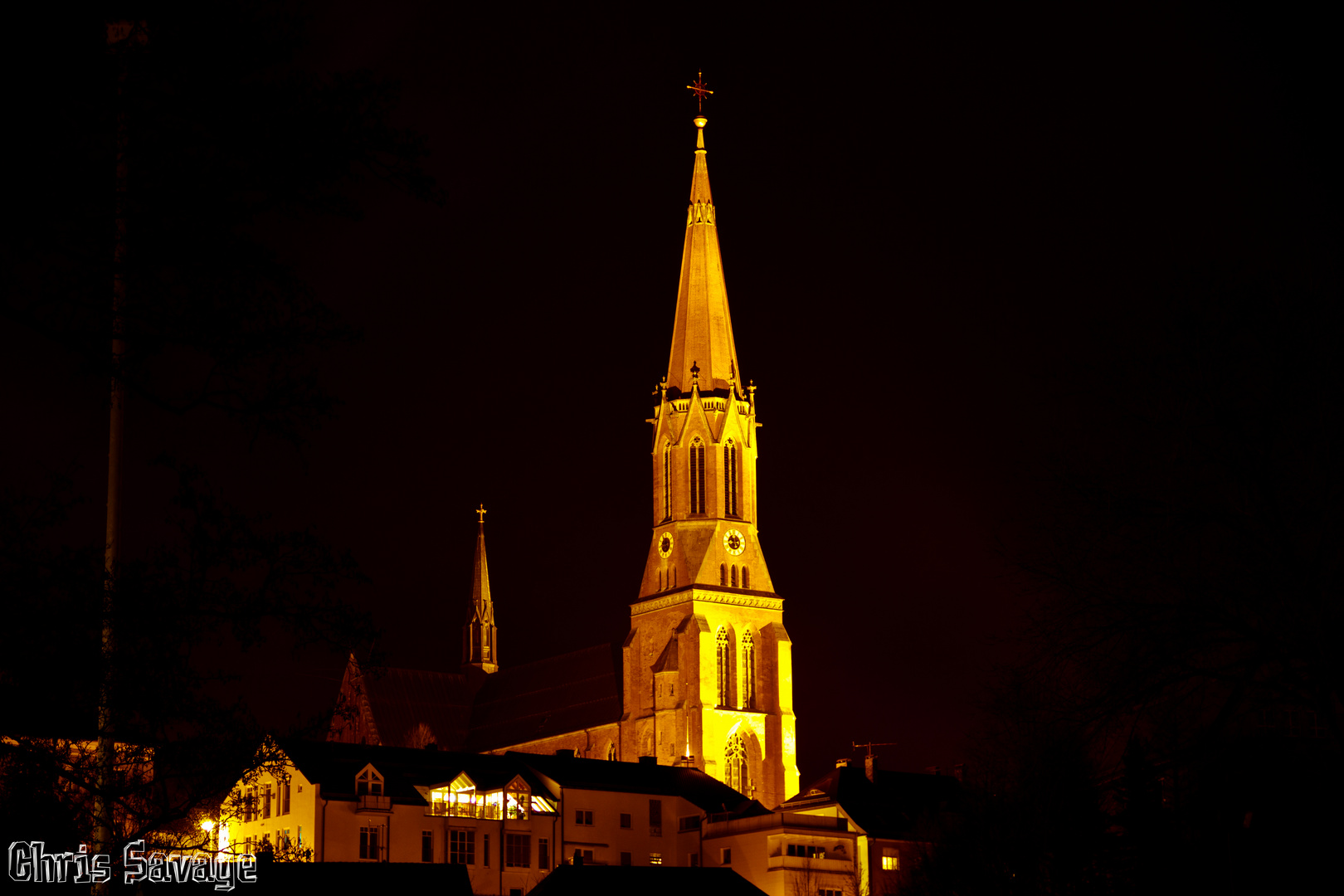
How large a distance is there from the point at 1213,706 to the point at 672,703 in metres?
100

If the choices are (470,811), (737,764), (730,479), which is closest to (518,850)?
(470,811)

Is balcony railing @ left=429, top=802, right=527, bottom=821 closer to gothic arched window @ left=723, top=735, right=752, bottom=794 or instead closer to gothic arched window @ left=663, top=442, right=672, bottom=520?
gothic arched window @ left=723, top=735, right=752, bottom=794

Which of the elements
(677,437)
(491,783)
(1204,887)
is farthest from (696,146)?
(1204,887)

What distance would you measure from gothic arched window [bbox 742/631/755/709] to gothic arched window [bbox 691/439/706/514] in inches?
382

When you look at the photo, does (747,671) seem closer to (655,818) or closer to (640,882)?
(655,818)

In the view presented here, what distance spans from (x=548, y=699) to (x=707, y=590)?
21.1m

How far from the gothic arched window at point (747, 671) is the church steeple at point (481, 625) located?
41.2m

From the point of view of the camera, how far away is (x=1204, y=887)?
26.6 metres

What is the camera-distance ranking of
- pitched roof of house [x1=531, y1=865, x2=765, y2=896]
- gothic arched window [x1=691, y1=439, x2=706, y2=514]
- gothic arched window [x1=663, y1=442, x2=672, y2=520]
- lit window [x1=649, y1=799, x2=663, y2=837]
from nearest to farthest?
1. pitched roof of house [x1=531, y1=865, x2=765, y2=896]
2. lit window [x1=649, y1=799, x2=663, y2=837]
3. gothic arched window [x1=691, y1=439, x2=706, y2=514]
4. gothic arched window [x1=663, y1=442, x2=672, y2=520]

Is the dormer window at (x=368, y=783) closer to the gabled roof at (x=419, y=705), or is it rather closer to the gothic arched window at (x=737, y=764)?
the gothic arched window at (x=737, y=764)

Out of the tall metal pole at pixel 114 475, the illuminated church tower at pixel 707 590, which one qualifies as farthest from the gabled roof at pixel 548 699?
the tall metal pole at pixel 114 475

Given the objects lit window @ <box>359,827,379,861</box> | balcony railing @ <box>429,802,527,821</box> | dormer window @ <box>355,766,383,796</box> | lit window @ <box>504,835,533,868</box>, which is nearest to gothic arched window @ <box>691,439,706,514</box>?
balcony railing @ <box>429,802,527,821</box>

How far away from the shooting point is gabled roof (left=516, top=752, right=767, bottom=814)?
279ft

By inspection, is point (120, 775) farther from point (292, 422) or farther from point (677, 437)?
point (677, 437)
